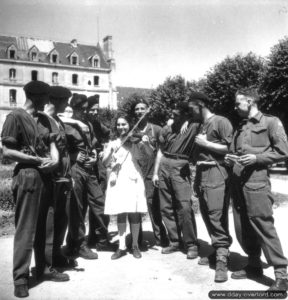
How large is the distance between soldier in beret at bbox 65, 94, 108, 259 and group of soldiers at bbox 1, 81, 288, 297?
0.02m

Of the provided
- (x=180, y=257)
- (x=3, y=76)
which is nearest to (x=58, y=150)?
(x=180, y=257)

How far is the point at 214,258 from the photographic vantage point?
514 centimetres

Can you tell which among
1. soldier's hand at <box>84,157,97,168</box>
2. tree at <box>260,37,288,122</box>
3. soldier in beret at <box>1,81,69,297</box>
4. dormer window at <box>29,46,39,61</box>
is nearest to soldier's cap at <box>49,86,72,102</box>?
soldier in beret at <box>1,81,69,297</box>

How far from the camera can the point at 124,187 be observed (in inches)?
222

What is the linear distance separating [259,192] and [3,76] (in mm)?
53581

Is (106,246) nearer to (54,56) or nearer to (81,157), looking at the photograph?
(81,157)

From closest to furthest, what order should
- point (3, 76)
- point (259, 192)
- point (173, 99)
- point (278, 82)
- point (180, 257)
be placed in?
point (259, 192) → point (180, 257) → point (278, 82) → point (173, 99) → point (3, 76)

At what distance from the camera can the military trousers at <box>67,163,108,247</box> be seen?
555 cm

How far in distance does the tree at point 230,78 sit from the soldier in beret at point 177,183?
25.3 m

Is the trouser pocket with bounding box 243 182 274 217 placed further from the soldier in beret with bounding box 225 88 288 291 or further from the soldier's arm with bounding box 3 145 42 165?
the soldier's arm with bounding box 3 145 42 165

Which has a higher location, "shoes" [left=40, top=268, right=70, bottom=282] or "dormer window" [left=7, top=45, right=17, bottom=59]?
"dormer window" [left=7, top=45, right=17, bottom=59]

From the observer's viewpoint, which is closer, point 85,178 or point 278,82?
point 85,178

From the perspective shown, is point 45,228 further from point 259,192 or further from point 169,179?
point 259,192

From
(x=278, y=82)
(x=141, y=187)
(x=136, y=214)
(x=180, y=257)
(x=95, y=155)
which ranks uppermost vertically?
(x=278, y=82)
